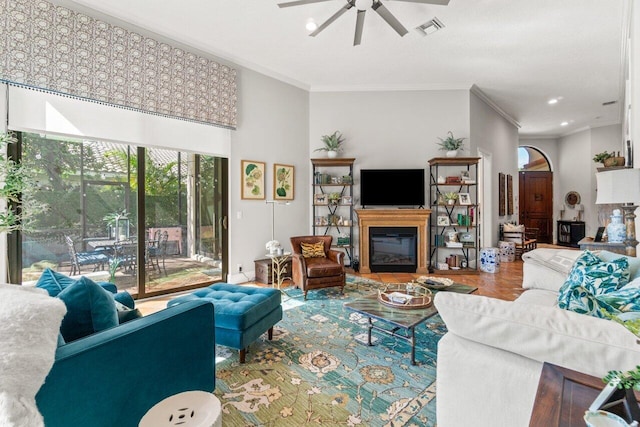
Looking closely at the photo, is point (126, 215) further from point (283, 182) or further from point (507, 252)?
point (507, 252)

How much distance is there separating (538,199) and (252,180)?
346 inches

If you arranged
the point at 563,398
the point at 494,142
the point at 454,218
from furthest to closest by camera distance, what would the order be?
the point at 494,142 → the point at 454,218 → the point at 563,398

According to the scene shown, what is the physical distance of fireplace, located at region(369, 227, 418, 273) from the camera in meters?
5.44

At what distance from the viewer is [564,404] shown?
0.78m

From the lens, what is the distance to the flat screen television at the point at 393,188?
549 cm

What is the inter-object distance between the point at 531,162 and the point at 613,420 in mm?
11088

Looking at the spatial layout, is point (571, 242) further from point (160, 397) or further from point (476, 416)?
point (160, 397)

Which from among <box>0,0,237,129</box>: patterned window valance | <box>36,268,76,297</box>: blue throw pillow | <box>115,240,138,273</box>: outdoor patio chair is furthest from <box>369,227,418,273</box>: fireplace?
<box>36,268,76,297</box>: blue throw pillow

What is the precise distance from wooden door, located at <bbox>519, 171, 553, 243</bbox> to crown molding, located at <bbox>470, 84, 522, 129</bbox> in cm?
212

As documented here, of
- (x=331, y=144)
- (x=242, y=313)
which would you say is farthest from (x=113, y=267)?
(x=331, y=144)

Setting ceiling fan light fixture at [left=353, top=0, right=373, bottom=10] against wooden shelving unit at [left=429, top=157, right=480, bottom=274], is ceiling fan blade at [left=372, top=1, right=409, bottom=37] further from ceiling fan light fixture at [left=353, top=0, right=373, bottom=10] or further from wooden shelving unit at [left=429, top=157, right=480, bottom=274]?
wooden shelving unit at [left=429, top=157, right=480, bottom=274]

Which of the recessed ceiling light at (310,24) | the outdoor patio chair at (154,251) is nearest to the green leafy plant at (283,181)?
the outdoor patio chair at (154,251)

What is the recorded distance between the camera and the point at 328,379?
7.08 feet

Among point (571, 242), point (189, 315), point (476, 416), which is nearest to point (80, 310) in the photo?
point (189, 315)
